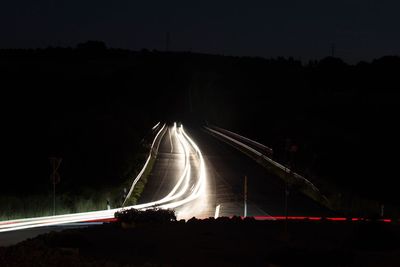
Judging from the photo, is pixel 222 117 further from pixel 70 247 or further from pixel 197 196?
pixel 70 247

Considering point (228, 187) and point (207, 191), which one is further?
point (228, 187)

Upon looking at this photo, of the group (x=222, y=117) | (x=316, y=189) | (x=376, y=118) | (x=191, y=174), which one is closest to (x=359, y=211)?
(x=316, y=189)

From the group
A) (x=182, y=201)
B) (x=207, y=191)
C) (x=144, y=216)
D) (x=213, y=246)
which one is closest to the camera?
(x=213, y=246)

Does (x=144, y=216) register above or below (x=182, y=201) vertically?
above

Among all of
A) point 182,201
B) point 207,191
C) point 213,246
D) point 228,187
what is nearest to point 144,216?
point 213,246

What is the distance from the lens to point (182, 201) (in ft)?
97.0

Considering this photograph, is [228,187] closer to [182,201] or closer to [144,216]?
[182,201]

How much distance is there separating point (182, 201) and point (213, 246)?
14886mm

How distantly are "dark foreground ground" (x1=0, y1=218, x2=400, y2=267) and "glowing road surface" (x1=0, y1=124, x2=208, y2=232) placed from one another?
11.8ft

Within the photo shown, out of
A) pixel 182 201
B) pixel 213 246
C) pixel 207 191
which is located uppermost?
pixel 213 246

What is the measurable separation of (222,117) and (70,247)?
81320 mm

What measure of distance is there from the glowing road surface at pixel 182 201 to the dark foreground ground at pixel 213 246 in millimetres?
3601

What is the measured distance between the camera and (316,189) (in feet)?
102

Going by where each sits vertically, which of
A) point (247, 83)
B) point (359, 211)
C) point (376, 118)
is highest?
point (247, 83)
